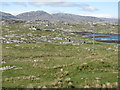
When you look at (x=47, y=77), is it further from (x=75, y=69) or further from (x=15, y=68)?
(x=15, y=68)

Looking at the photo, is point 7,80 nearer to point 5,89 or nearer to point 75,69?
point 5,89

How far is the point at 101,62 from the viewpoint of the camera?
37.5 meters

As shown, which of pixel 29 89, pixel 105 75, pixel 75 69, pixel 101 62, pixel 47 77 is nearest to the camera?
pixel 29 89

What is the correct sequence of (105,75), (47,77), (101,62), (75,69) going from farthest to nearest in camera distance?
(101,62) < (75,69) < (47,77) < (105,75)

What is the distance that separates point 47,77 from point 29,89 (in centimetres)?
774

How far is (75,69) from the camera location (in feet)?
114

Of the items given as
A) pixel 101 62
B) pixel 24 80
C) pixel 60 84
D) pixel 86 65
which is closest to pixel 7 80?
pixel 24 80

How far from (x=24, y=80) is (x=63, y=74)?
6771 millimetres

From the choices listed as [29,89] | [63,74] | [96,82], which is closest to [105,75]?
Answer: [96,82]

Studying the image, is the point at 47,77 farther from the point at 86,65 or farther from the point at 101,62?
the point at 101,62

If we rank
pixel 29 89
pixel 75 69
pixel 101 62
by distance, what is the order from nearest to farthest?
1. pixel 29 89
2. pixel 75 69
3. pixel 101 62

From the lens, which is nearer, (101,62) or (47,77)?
(47,77)

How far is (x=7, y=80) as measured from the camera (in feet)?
97.8

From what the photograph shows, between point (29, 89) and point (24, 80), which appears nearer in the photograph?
point (29, 89)
